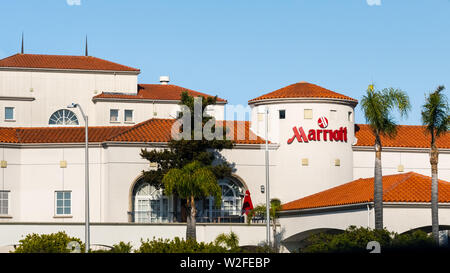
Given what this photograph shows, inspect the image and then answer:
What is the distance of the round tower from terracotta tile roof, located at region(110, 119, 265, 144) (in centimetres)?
174

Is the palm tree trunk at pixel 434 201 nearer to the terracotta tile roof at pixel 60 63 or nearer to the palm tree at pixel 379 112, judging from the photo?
the palm tree at pixel 379 112

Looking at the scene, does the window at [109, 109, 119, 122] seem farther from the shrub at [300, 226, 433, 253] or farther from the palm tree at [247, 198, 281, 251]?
the shrub at [300, 226, 433, 253]

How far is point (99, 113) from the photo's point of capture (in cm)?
8388

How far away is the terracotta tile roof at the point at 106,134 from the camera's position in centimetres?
6912

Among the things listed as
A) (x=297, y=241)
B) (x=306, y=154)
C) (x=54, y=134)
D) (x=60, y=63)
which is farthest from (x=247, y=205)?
(x=60, y=63)

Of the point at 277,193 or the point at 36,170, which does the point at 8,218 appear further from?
the point at 277,193

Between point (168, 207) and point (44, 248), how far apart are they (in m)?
15.4

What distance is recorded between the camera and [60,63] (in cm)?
8600

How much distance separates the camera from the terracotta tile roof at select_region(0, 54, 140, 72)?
84750 mm

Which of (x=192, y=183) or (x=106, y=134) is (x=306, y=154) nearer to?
(x=192, y=183)

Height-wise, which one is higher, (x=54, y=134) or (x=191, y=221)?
(x=54, y=134)

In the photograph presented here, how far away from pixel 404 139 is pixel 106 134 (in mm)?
24766
